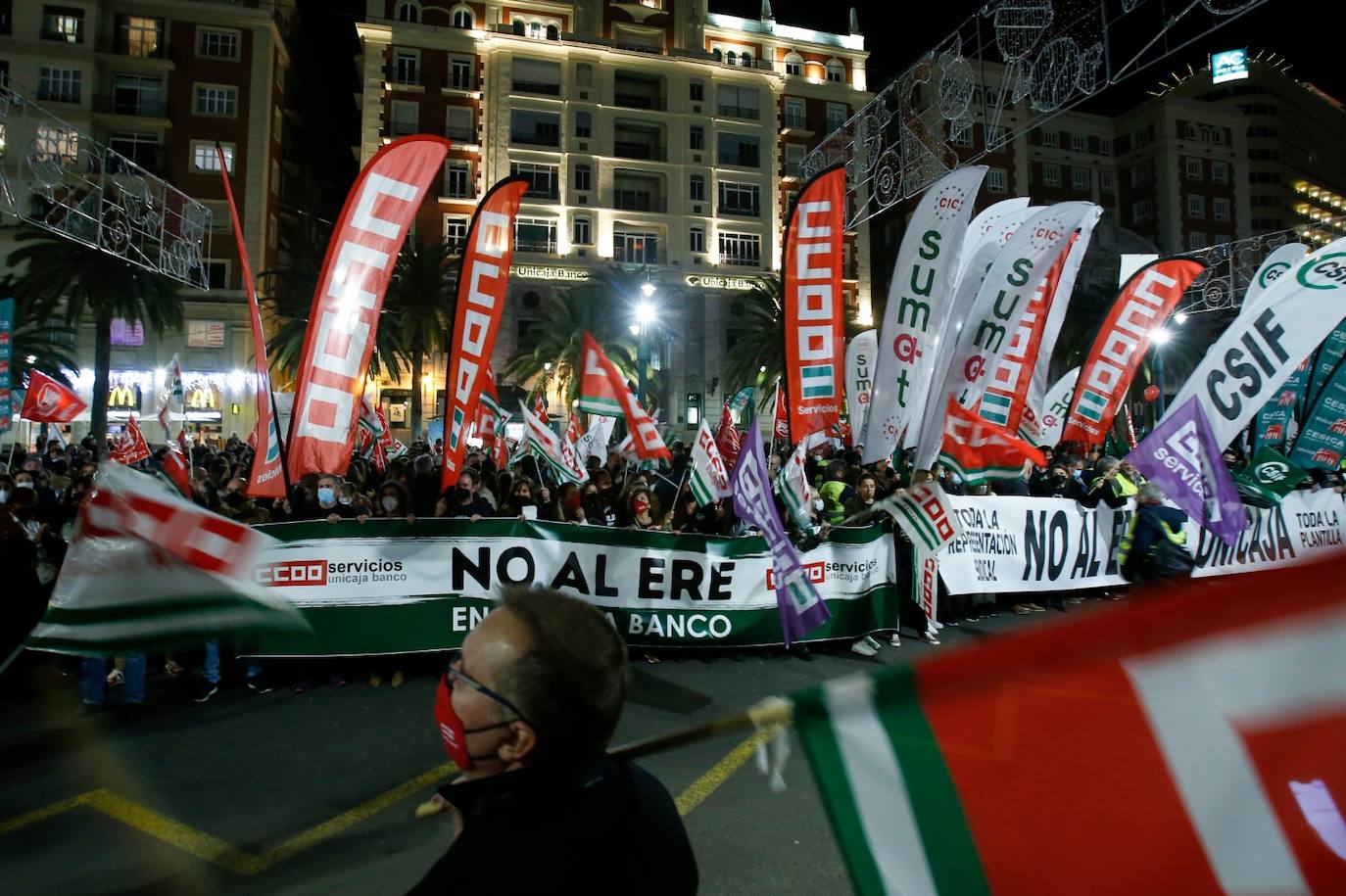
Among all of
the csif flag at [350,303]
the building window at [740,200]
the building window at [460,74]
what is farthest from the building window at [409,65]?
the csif flag at [350,303]

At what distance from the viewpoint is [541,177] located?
46094mm

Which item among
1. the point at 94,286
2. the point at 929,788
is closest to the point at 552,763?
the point at 929,788

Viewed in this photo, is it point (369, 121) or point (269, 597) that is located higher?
point (369, 121)

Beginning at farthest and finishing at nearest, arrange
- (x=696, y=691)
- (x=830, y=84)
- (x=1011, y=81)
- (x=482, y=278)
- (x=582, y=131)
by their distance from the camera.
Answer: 1. (x=830, y=84)
2. (x=582, y=131)
3. (x=1011, y=81)
4. (x=482, y=278)
5. (x=696, y=691)

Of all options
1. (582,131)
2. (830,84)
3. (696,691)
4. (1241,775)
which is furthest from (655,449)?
(830,84)

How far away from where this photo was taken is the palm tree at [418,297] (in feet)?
105

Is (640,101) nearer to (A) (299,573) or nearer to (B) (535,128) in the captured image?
(B) (535,128)

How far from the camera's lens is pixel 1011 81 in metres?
12.0

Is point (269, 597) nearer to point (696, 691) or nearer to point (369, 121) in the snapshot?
point (696, 691)

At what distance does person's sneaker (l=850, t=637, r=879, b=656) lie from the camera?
7.86 m

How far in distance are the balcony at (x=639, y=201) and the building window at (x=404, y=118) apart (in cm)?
1236

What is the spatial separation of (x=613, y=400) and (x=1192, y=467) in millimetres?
7648

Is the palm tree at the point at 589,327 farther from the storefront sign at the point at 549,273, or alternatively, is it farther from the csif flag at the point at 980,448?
the csif flag at the point at 980,448

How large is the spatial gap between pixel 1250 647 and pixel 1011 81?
43.8 ft
